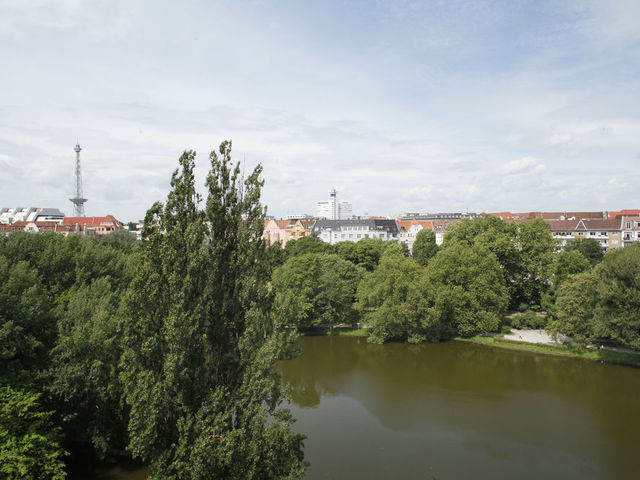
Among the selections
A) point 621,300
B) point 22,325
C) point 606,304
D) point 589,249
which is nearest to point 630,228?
point 589,249

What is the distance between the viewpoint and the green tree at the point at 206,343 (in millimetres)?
9023

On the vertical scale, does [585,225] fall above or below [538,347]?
above

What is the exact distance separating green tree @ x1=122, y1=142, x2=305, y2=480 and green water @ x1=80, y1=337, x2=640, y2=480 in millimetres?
5602

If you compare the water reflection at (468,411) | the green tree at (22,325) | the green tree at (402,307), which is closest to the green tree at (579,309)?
the water reflection at (468,411)

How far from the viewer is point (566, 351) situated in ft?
85.4

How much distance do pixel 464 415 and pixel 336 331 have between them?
1589cm

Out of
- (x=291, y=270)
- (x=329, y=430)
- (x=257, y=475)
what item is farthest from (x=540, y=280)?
(x=257, y=475)

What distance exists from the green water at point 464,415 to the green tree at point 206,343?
18.4 ft

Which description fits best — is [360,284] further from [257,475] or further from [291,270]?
[257,475]

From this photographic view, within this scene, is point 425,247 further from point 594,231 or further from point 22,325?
point 22,325

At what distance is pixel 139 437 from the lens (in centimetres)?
888

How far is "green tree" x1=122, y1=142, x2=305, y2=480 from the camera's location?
9023 millimetres

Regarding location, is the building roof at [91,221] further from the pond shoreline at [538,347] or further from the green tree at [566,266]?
the green tree at [566,266]

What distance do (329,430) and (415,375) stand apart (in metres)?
7.90
